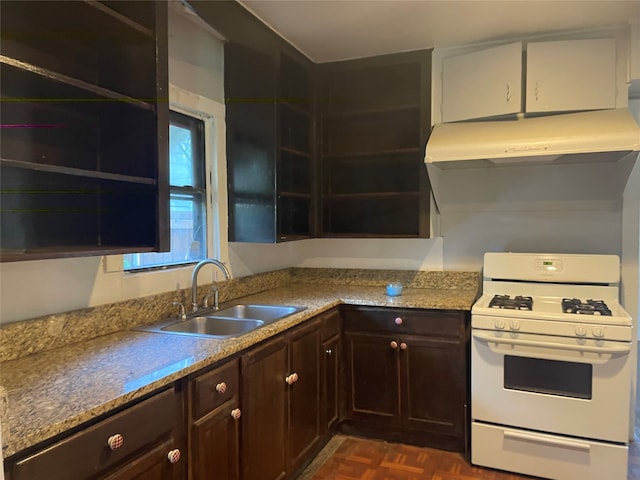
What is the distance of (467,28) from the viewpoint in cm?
263

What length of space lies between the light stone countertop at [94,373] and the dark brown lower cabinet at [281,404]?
0.40 feet

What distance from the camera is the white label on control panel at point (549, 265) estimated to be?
2748mm

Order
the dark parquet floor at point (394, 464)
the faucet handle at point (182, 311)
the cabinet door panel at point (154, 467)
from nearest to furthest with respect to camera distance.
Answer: the cabinet door panel at point (154, 467) < the faucet handle at point (182, 311) < the dark parquet floor at point (394, 464)

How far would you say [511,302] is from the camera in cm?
262

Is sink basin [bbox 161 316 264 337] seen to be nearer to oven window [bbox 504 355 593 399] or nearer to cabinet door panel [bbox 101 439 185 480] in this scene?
cabinet door panel [bbox 101 439 185 480]

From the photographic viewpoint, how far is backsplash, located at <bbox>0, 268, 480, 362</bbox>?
1644mm

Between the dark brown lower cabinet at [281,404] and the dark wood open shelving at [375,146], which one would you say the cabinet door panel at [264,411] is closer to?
the dark brown lower cabinet at [281,404]

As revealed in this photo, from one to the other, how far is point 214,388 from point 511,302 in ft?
5.69

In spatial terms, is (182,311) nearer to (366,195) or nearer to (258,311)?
(258,311)

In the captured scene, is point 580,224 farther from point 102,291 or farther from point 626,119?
point 102,291

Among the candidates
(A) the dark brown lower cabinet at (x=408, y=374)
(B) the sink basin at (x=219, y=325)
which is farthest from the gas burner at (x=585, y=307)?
(B) the sink basin at (x=219, y=325)

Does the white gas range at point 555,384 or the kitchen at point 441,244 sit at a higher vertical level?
the kitchen at point 441,244

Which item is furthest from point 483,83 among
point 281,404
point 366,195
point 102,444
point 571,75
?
point 102,444

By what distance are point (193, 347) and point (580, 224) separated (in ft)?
7.86
